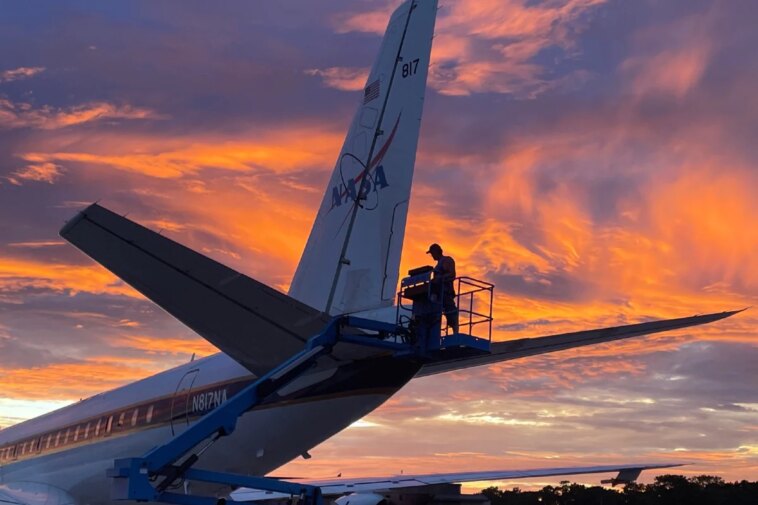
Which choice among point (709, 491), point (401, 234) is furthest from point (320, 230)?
point (709, 491)

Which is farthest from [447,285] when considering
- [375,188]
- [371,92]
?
[371,92]

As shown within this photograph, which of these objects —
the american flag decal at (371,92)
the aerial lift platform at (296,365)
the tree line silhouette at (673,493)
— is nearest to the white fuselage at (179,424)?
the aerial lift platform at (296,365)

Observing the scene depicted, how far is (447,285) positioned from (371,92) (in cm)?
510

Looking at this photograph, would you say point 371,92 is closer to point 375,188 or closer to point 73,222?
point 375,188

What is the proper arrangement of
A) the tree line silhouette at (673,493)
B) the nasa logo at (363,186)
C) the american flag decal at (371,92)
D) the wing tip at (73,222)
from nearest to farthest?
1. the wing tip at (73,222)
2. the nasa logo at (363,186)
3. the american flag decal at (371,92)
4. the tree line silhouette at (673,493)

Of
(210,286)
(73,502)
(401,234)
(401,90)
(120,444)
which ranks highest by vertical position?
(401,90)

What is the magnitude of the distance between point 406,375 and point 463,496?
5.65m

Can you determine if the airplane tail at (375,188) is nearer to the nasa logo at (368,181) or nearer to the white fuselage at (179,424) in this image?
the nasa logo at (368,181)

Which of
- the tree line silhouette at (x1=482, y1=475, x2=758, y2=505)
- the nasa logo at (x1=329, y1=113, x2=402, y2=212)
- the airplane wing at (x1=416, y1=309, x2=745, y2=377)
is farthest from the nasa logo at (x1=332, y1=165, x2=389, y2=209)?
the tree line silhouette at (x1=482, y1=475, x2=758, y2=505)

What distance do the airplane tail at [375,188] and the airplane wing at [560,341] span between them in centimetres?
193

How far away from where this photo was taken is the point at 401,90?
1734 cm

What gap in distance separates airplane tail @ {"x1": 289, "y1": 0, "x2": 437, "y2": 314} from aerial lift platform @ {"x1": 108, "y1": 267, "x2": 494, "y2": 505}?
1.40m

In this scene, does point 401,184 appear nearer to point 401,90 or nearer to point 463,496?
point 401,90

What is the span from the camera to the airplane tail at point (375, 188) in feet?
53.7
